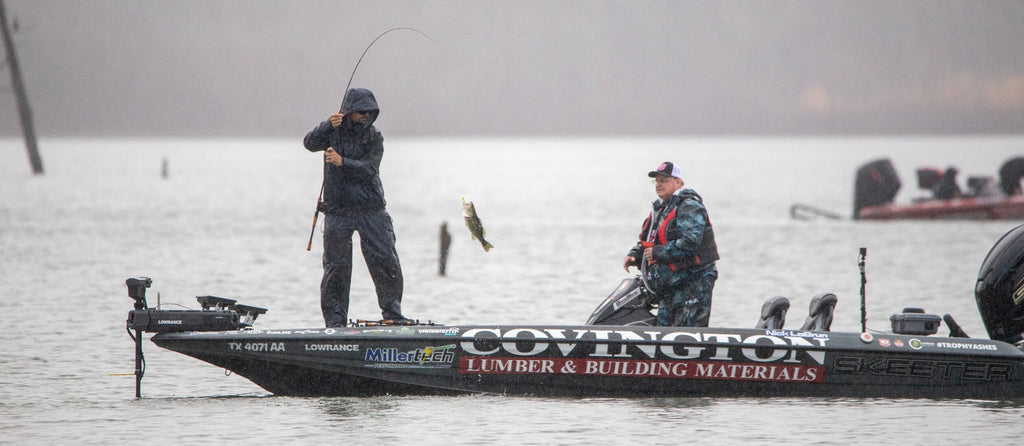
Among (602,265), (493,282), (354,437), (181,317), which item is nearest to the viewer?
(354,437)

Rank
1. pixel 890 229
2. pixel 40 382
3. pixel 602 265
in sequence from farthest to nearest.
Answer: pixel 890 229, pixel 602 265, pixel 40 382

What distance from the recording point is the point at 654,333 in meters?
9.42

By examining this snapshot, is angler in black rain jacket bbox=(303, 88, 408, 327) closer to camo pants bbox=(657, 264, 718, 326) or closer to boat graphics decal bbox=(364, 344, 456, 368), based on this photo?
boat graphics decal bbox=(364, 344, 456, 368)

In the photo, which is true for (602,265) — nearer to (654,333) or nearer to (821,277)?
(821,277)

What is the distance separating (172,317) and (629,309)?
3239 millimetres

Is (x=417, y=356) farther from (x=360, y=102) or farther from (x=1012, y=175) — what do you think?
(x=1012, y=175)

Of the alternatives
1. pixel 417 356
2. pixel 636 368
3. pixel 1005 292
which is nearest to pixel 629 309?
pixel 636 368

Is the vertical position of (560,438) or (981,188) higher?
(981,188)

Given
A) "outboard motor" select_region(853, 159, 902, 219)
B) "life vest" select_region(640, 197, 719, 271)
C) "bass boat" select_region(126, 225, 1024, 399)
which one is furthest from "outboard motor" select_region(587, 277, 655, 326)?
"outboard motor" select_region(853, 159, 902, 219)

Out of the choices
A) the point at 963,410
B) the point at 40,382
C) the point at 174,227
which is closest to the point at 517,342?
the point at 963,410

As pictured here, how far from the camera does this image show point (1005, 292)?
32.9 ft

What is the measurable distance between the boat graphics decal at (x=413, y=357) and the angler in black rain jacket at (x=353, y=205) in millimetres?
603

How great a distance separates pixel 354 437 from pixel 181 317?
165 centimetres

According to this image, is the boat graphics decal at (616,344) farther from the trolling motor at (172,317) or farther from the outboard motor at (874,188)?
the outboard motor at (874,188)
